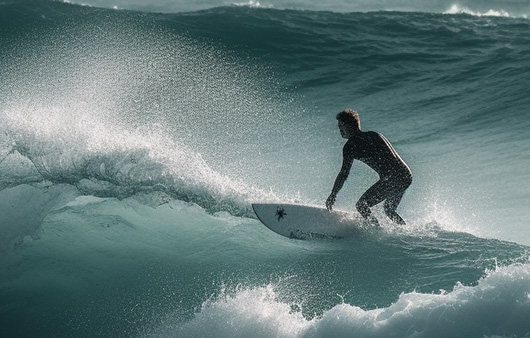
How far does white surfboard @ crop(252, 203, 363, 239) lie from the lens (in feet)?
24.0

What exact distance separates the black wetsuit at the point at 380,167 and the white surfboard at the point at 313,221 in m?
0.24

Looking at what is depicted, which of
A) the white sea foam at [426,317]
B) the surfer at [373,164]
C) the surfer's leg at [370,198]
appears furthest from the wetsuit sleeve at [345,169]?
the white sea foam at [426,317]

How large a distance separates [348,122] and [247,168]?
8172 mm

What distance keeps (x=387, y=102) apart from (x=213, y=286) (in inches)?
399

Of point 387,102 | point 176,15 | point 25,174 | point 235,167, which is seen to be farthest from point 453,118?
point 25,174

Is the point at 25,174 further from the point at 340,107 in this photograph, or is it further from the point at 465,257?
the point at 340,107

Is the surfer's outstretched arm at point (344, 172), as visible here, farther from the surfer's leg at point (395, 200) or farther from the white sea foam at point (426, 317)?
the white sea foam at point (426, 317)

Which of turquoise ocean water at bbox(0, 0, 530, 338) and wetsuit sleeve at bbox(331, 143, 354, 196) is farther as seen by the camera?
wetsuit sleeve at bbox(331, 143, 354, 196)

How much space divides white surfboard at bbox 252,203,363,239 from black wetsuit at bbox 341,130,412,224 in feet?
0.78

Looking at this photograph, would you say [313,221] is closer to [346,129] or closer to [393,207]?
[393,207]

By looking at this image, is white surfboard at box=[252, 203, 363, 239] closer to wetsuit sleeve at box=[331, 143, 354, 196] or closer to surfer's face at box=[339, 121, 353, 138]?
wetsuit sleeve at box=[331, 143, 354, 196]

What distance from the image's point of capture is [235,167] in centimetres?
1465

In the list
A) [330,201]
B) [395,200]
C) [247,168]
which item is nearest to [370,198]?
[395,200]

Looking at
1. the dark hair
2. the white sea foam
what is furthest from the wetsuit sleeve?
the white sea foam
